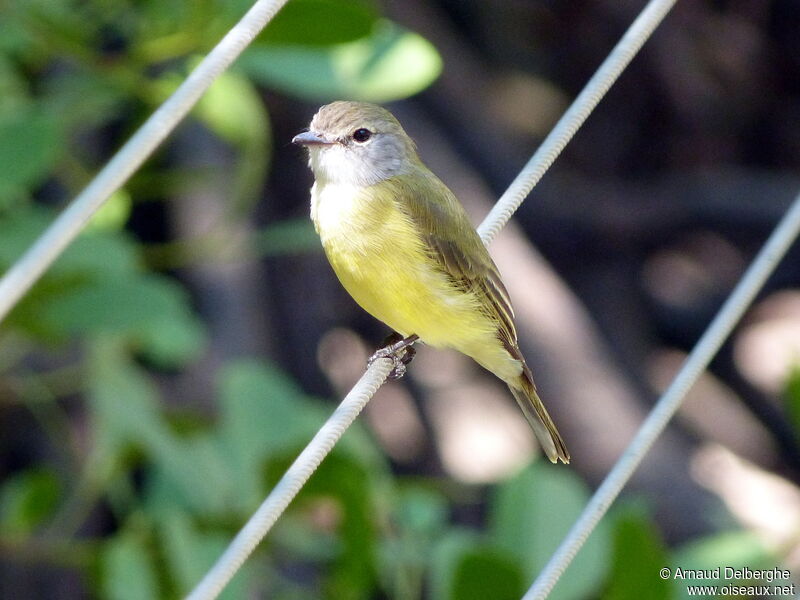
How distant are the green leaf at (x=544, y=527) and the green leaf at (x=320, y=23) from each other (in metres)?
1.15

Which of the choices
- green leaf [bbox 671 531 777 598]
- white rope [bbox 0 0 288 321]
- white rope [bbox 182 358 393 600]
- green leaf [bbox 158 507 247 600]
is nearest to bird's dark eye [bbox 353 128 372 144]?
green leaf [bbox 158 507 247 600]

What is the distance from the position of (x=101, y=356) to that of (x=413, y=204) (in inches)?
35.6

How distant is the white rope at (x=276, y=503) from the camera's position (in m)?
1.34

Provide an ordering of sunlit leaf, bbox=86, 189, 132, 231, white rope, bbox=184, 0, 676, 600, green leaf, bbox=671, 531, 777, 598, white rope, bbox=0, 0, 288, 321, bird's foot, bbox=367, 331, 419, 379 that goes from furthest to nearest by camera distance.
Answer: green leaf, bbox=671, 531, 777, 598
sunlit leaf, bbox=86, 189, 132, 231
bird's foot, bbox=367, 331, 419, 379
white rope, bbox=184, 0, 676, 600
white rope, bbox=0, 0, 288, 321

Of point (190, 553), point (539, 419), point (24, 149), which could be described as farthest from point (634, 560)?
point (24, 149)

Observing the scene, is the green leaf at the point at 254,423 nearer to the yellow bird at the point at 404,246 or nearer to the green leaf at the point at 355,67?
the yellow bird at the point at 404,246

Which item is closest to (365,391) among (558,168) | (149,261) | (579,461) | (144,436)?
(144,436)

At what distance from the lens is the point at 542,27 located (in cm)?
551

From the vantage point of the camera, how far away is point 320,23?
2553mm

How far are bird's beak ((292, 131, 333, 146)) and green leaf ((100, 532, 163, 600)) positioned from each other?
3.16ft

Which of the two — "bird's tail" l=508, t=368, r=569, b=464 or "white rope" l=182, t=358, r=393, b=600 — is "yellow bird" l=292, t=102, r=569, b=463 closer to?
"bird's tail" l=508, t=368, r=569, b=464

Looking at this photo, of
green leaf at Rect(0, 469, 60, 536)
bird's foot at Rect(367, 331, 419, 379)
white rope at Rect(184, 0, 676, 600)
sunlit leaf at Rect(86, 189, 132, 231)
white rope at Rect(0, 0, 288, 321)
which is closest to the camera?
white rope at Rect(0, 0, 288, 321)

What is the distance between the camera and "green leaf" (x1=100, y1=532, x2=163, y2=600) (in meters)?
2.59

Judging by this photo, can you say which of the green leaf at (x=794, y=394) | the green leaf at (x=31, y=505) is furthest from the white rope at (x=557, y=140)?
the green leaf at (x=31, y=505)
